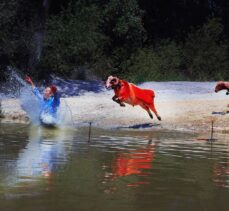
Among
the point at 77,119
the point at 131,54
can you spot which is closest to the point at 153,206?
the point at 77,119

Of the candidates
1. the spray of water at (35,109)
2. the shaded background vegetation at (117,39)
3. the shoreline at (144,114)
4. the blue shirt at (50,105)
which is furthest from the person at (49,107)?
the shaded background vegetation at (117,39)

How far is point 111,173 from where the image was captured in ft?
31.8

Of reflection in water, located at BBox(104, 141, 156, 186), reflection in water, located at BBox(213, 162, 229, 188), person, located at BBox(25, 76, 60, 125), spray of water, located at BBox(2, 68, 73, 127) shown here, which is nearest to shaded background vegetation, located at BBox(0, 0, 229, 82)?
spray of water, located at BBox(2, 68, 73, 127)

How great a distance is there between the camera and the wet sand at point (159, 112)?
19828 mm

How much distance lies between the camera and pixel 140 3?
38.1 metres

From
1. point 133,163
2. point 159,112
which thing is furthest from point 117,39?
point 133,163

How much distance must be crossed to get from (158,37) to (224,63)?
4.99 m

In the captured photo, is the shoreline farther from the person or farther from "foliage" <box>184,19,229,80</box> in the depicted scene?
"foliage" <box>184,19,229,80</box>

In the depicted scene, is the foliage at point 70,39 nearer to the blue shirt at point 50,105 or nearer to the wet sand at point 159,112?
the wet sand at point 159,112

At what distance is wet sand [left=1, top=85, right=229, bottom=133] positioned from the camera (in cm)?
1983

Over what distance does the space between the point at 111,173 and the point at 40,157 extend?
197 centimetres

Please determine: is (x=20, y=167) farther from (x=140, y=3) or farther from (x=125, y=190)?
(x=140, y=3)

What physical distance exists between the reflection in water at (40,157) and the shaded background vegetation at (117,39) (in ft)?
38.5

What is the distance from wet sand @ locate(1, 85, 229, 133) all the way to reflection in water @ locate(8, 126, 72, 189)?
160 inches
